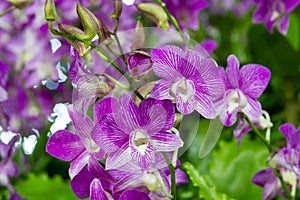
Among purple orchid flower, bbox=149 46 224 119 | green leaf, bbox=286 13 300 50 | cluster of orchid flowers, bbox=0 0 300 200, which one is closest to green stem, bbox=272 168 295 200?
cluster of orchid flowers, bbox=0 0 300 200

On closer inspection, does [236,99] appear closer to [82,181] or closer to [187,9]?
[82,181]

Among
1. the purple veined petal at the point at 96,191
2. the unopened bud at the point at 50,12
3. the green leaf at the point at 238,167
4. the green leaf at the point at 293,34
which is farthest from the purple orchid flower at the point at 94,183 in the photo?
the green leaf at the point at 293,34

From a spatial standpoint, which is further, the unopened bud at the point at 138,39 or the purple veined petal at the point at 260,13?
the purple veined petal at the point at 260,13

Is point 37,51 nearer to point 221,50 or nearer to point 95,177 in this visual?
point 95,177

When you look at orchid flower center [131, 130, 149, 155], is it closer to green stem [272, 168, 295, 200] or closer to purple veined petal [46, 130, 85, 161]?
purple veined petal [46, 130, 85, 161]

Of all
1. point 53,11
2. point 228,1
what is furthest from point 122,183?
point 228,1

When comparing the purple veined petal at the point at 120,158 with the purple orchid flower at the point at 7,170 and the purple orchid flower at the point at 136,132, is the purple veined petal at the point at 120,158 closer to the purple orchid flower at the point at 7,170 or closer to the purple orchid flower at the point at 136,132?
the purple orchid flower at the point at 136,132
